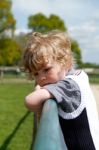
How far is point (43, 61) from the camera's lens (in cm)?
254

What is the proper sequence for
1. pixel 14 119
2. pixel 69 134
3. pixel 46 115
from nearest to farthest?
pixel 46 115 < pixel 69 134 < pixel 14 119

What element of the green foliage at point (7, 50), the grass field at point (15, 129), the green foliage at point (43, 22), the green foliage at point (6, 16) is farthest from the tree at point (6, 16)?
the grass field at point (15, 129)

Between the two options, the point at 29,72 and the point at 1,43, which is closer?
the point at 29,72

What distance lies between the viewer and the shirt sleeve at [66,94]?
98.9 inches

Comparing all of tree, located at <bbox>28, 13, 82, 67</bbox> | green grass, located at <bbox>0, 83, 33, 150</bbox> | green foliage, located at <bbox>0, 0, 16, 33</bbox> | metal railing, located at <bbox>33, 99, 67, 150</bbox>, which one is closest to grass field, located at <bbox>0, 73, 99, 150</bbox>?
green grass, located at <bbox>0, 83, 33, 150</bbox>

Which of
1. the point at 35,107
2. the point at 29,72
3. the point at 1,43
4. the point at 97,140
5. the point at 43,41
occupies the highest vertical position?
the point at 43,41

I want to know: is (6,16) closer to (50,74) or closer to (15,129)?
(15,129)

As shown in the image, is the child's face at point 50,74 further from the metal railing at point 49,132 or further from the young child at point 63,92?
the metal railing at point 49,132

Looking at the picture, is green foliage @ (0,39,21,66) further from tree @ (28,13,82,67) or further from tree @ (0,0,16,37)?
tree @ (28,13,82,67)

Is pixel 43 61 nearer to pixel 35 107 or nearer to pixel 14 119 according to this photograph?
→ pixel 35 107

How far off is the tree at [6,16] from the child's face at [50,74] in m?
58.5

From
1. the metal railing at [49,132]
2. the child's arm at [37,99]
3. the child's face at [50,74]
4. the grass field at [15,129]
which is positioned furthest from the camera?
the grass field at [15,129]

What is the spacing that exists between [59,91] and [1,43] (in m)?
59.4

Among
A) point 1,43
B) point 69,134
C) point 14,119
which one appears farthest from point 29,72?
point 1,43
